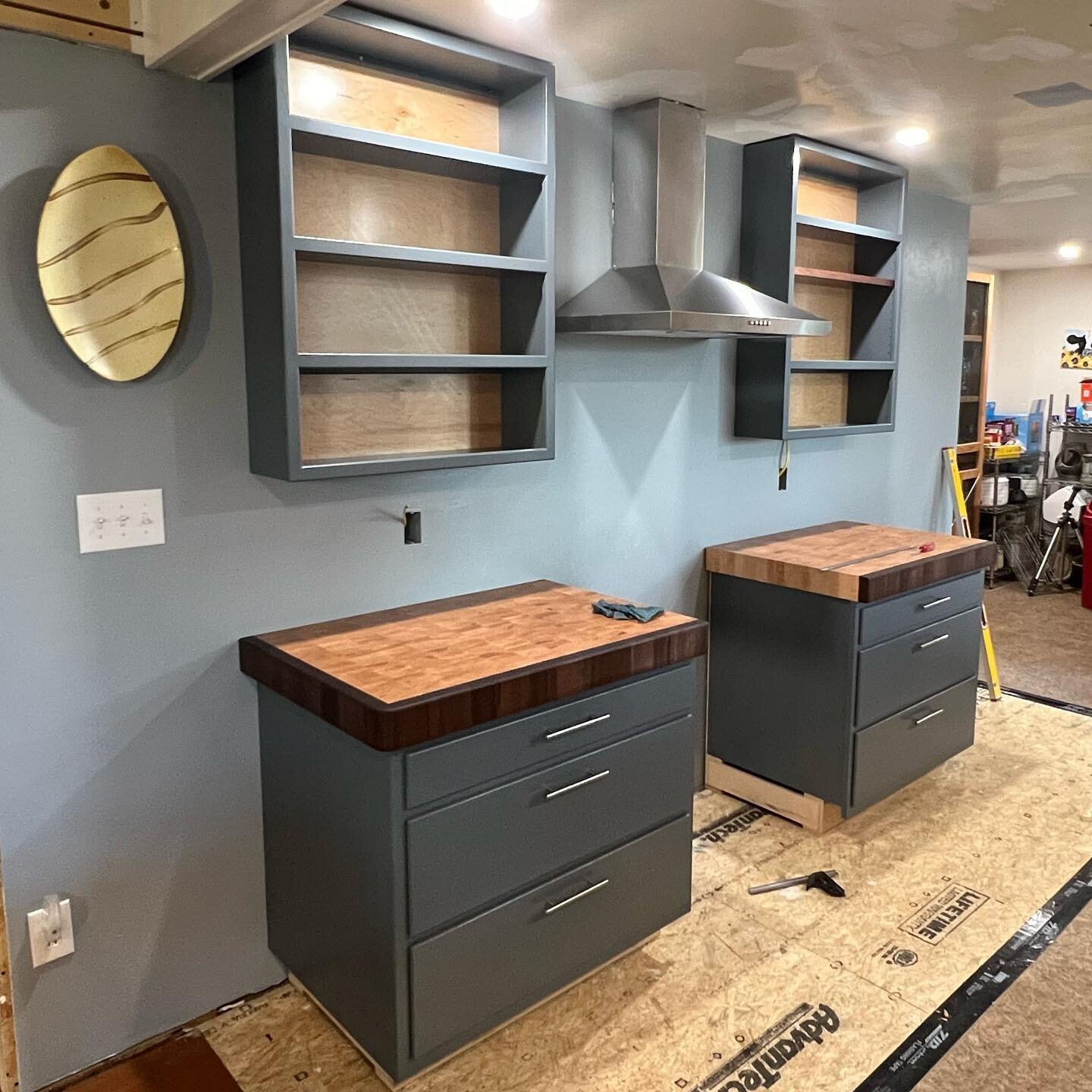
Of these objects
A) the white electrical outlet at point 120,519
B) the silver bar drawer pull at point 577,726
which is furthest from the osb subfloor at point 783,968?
the white electrical outlet at point 120,519

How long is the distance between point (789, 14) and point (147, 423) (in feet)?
5.25

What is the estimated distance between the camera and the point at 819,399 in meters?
3.71

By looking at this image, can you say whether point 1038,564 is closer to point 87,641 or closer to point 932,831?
point 932,831

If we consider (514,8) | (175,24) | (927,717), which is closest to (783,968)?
(927,717)

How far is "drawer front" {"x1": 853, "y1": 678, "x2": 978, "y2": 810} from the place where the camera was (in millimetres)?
3066

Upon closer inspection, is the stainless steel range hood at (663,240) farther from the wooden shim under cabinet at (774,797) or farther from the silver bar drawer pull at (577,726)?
the wooden shim under cabinet at (774,797)

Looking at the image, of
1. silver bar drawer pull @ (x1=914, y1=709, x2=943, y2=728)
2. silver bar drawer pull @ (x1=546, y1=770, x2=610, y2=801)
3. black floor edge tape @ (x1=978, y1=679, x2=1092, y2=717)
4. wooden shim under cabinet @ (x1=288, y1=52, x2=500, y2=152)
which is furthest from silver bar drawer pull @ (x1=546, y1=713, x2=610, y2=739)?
black floor edge tape @ (x1=978, y1=679, x2=1092, y2=717)

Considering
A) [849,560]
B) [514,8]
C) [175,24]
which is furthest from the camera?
[849,560]

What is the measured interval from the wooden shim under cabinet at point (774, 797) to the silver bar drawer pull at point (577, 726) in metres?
1.26

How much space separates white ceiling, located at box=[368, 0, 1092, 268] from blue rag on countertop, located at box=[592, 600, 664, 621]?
1325 mm

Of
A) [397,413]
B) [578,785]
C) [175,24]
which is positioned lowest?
[578,785]

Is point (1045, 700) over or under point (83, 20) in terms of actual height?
under

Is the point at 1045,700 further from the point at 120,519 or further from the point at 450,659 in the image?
the point at 120,519

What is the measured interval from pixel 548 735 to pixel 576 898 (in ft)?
1.36
